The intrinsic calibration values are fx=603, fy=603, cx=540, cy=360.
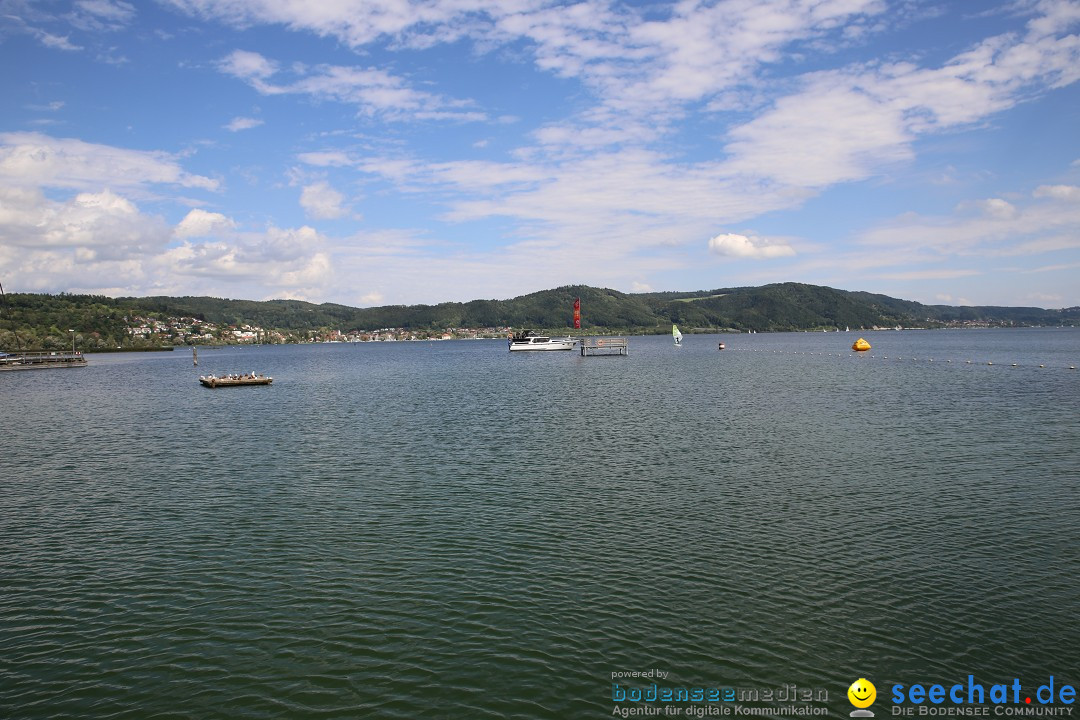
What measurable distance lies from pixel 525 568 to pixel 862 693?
9.40 m

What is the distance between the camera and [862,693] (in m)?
12.0

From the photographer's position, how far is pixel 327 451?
3622 cm

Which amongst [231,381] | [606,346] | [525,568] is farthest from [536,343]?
[525,568]

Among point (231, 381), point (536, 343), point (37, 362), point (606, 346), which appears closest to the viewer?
point (231, 381)

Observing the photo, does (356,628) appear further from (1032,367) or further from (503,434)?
(1032,367)

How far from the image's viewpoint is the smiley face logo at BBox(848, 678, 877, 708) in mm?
11789

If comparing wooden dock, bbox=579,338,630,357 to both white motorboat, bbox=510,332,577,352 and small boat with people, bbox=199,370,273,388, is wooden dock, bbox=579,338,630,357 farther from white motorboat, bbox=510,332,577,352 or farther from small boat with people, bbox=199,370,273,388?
small boat with people, bbox=199,370,273,388

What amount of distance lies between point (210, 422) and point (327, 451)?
19.3m

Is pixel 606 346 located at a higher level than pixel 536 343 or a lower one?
lower

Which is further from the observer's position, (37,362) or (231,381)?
(37,362)

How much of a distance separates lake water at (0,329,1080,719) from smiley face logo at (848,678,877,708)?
0.20 meters

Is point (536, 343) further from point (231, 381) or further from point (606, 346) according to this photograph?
point (231, 381)

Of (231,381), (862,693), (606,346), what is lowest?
(862,693)

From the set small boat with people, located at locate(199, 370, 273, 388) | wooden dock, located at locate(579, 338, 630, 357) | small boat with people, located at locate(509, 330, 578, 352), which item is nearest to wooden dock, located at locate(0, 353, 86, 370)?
small boat with people, located at locate(199, 370, 273, 388)
